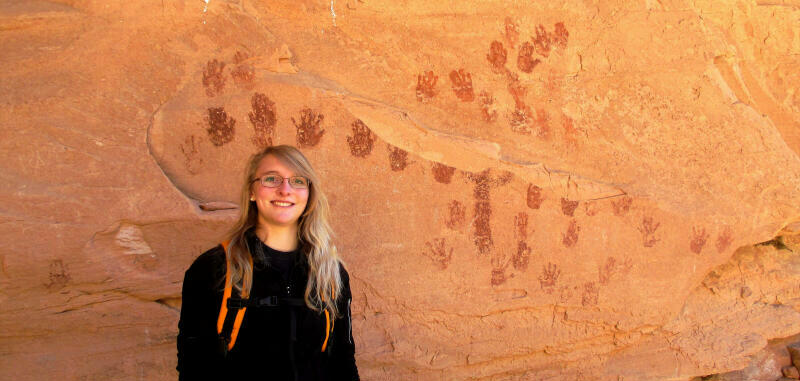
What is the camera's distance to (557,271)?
Answer: 313cm

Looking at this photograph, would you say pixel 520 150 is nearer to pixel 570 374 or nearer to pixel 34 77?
pixel 570 374

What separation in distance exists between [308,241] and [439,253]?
1.36m

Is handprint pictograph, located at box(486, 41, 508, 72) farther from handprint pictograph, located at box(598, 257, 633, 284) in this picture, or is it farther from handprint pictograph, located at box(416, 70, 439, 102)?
handprint pictograph, located at box(598, 257, 633, 284)

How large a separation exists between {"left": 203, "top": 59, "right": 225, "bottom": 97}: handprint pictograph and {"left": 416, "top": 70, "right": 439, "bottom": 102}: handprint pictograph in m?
0.94

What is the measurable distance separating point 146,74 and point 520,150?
1.82m

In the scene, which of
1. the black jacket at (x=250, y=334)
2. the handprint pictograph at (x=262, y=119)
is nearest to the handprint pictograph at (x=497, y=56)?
the handprint pictograph at (x=262, y=119)

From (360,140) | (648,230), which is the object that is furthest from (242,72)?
(648,230)

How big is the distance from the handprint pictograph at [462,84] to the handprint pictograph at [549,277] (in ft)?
3.10

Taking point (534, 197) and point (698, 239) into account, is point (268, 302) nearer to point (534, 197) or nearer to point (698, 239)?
point (534, 197)

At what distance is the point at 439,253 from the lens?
2990 mm

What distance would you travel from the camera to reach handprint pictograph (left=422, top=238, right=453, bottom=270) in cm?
298

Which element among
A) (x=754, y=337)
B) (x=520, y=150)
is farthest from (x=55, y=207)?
(x=754, y=337)

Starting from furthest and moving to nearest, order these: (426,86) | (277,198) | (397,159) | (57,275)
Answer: (426,86) < (397,159) < (57,275) < (277,198)

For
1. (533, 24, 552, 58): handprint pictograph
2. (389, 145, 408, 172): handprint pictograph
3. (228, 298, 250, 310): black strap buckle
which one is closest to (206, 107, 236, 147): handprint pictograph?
(389, 145, 408, 172): handprint pictograph
